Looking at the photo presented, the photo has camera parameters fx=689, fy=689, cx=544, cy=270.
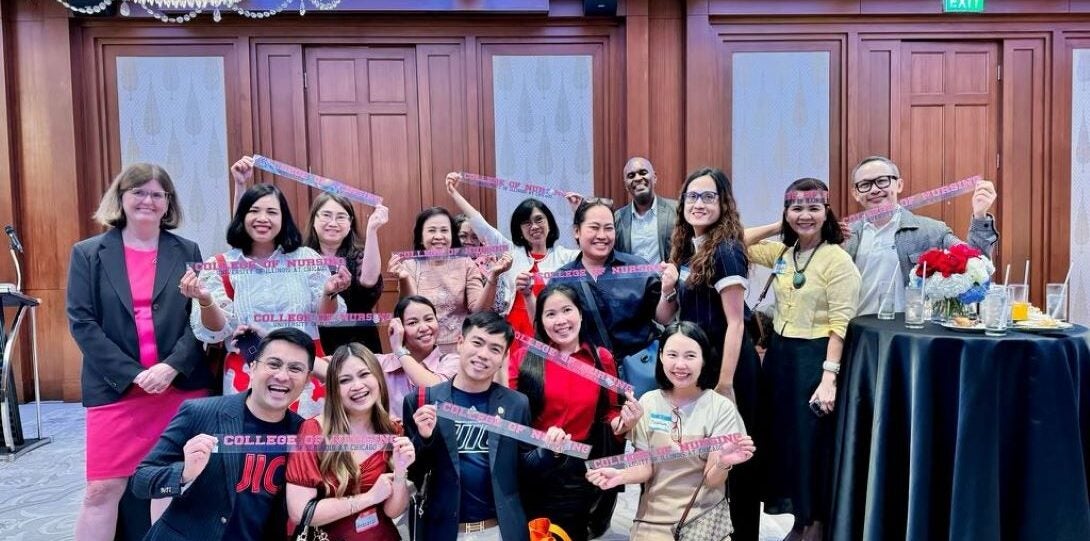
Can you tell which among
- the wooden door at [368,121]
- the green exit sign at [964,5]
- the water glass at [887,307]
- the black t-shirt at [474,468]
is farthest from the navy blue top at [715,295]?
the green exit sign at [964,5]

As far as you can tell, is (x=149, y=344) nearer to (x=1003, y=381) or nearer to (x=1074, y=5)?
(x=1003, y=381)

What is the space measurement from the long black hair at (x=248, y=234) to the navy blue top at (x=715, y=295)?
4.64 ft

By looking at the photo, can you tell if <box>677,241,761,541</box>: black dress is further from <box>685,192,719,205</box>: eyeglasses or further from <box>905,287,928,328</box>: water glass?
<box>905,287,928,328</box>: water glass

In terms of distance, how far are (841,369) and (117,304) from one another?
247 cm

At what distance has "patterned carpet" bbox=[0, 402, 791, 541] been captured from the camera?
9.50 ft

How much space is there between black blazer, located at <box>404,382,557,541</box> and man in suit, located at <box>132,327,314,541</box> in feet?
1.30

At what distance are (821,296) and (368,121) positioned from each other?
378 centimetres

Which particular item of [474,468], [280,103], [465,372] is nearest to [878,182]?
[465,372]

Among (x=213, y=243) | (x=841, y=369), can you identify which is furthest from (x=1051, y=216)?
(x=213, y=243)

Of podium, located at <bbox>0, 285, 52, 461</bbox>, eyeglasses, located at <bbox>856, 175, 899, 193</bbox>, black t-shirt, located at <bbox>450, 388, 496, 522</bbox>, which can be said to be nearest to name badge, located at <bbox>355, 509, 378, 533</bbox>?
black t-shirt, located at <bbox>450, 388, 496, 522</bbox>

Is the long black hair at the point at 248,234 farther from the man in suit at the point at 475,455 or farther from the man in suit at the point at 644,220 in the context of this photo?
the man in suit at the point at 644,220

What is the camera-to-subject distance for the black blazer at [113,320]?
2264 mm

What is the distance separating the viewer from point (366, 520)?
78.7 inches

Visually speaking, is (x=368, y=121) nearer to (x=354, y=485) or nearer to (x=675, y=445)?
(x=354, y=485)
